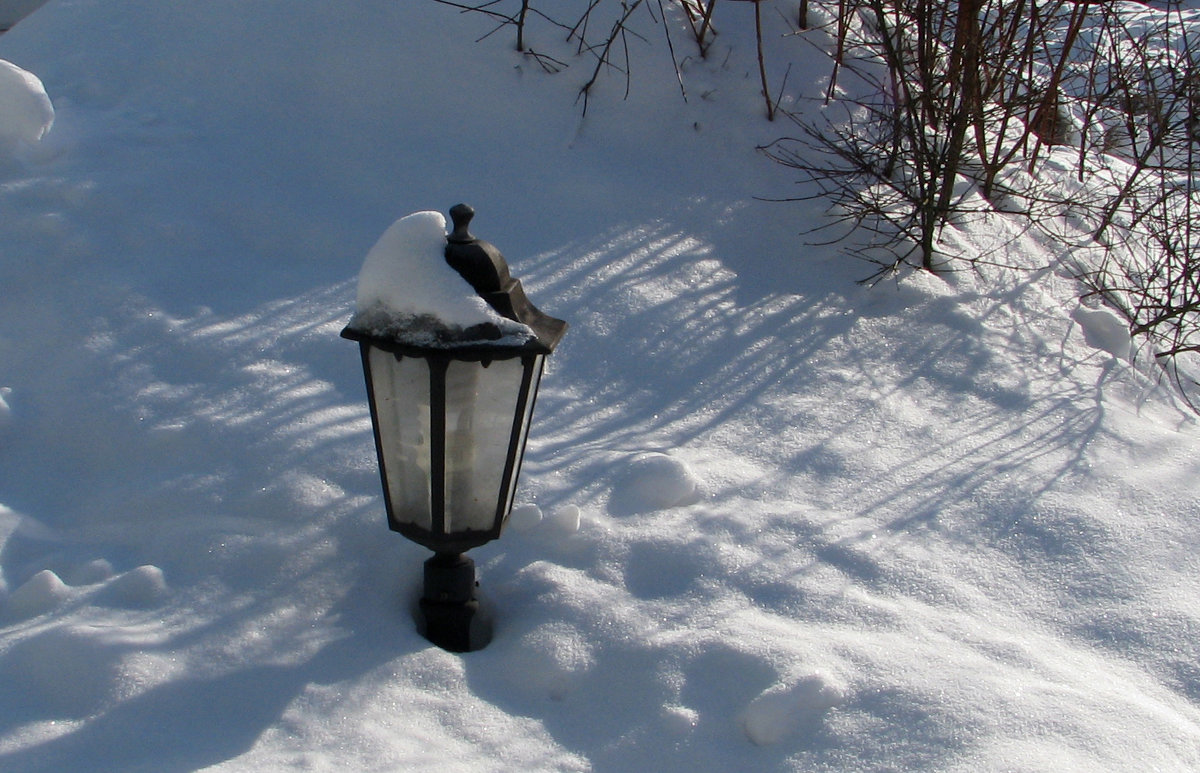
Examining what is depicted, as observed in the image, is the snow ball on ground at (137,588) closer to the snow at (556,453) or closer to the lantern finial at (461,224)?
the snow at (556,453)

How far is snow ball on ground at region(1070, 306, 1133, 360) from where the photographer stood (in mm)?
4258

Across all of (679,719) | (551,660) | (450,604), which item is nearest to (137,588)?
(450,604)

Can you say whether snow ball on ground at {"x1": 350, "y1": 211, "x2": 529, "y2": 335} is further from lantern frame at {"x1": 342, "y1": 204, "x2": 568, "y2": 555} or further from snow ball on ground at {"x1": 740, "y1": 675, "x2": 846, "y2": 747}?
snow ball on ground at {"x1": 740, "y1": 675, "x2": 846, "y2": 747}

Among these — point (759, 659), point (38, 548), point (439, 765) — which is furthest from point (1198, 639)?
point (38, 548)

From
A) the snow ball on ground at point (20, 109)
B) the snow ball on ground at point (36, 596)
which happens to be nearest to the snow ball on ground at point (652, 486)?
the snow ball on ground at point (36, 596)

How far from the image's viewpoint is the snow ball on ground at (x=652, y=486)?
2.88 metres

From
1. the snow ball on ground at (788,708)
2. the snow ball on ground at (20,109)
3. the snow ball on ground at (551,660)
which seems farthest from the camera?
the snow ball on ground at (20,109)

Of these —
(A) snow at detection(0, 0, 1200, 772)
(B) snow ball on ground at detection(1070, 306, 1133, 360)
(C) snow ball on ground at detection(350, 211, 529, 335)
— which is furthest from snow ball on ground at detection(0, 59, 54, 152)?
(B) snow ball on ground at detection(1070, 306, 1133, 360)

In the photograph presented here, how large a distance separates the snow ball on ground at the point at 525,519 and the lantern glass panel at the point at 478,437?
384 mm

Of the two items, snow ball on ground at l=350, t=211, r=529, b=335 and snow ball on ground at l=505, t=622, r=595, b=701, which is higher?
snow ball on ground at l=350, t=211, r=529, b=335

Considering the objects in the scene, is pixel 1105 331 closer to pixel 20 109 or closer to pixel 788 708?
pixel 788 708

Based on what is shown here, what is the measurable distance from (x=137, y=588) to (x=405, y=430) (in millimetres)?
758

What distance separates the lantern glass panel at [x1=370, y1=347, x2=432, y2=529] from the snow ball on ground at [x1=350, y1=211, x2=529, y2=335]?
0.27ft

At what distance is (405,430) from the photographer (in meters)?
2.25
